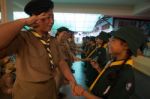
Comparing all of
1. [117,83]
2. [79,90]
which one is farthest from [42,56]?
[117,83]

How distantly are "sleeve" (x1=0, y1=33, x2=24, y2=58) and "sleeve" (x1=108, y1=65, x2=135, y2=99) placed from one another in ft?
2.57

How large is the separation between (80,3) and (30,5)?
1160 centimetres

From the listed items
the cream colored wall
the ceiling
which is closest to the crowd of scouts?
the ceiling

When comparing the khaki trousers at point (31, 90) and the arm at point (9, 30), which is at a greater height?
the arm at point (9, 30)

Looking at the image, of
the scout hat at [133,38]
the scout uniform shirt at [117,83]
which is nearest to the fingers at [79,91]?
the scout uniform shirt at [117,83]

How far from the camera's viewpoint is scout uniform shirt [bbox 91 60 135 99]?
1.82 meters

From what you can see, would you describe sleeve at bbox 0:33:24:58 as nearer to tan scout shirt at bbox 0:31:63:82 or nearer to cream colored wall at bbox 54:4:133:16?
tan scout shirt at bbox 0:31:63:82

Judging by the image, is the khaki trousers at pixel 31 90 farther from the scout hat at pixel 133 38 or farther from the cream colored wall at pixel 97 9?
the cream colored wall at pixel 97 9

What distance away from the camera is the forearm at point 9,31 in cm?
135

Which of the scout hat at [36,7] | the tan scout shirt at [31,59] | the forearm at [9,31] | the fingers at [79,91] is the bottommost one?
the fingers at [79,91]

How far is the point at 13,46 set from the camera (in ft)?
4.90

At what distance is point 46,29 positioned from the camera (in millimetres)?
1742

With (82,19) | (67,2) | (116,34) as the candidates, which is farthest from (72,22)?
(116,34)

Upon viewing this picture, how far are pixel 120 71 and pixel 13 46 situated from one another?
2.86 ft
